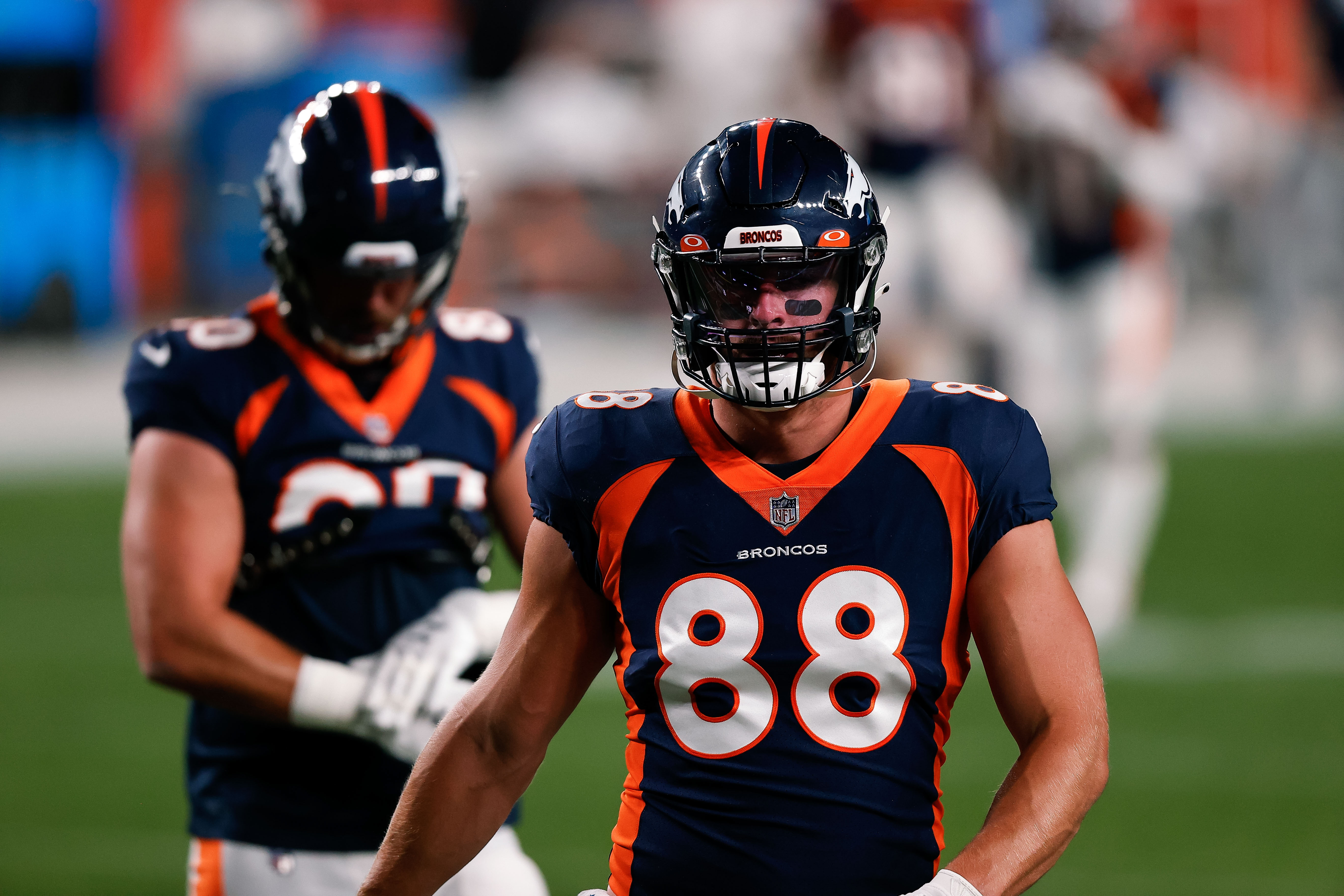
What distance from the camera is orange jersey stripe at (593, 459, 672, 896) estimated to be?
2.35 meters

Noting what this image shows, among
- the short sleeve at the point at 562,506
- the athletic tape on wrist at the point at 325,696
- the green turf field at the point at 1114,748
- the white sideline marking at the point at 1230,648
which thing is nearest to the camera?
the short sleeve at the point at 562,506

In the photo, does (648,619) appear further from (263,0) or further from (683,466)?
(263,0)

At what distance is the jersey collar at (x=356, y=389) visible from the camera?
3.18 metres

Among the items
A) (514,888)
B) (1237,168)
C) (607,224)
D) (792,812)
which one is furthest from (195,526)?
(1237,168)

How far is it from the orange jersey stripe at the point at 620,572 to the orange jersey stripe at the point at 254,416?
38.7 inches

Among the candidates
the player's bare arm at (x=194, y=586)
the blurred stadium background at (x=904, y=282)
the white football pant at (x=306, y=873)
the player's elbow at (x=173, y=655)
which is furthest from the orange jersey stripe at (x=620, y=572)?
the blurred stadium background at (x=904, y=282)

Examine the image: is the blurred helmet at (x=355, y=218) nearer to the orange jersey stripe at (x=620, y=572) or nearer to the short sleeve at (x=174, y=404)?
the short sleeve at (x=174, y=404)

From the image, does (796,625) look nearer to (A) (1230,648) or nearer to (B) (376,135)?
(B) (376,135)

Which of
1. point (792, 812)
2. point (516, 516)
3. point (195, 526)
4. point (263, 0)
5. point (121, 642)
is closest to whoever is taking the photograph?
point (792, 812)

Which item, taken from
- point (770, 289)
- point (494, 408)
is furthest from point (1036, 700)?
point (494, 408)

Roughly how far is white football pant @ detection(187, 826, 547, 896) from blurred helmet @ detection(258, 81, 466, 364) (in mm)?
913

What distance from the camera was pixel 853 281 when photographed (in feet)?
7.82

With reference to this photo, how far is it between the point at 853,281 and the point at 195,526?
1.31 meters

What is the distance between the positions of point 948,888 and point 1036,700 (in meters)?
0.31
